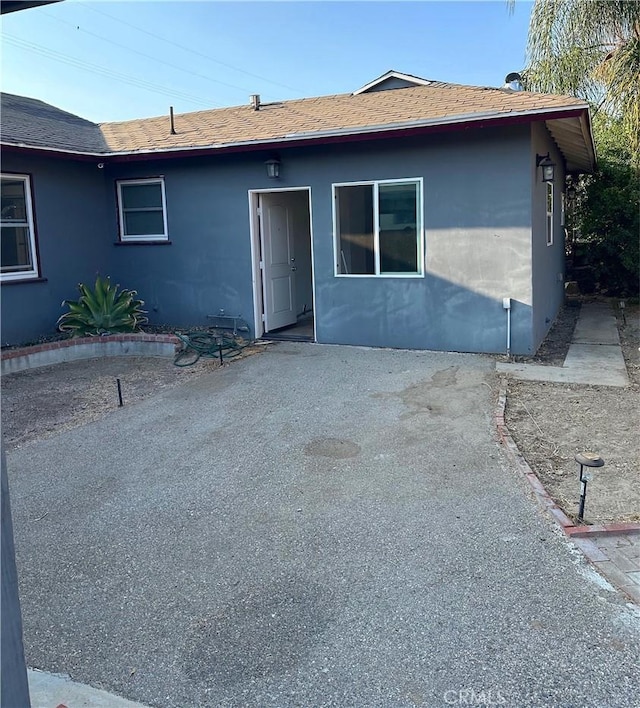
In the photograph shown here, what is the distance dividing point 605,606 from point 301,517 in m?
1.84

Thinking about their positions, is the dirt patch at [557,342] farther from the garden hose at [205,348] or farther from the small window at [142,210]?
the small window at [142,210]

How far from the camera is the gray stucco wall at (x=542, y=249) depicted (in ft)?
27.0

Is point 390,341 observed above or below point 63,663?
above

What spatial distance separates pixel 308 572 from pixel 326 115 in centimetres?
788

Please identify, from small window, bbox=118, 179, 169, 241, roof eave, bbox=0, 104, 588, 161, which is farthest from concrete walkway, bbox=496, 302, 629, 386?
small window, bbox=118, 179, 169, 241

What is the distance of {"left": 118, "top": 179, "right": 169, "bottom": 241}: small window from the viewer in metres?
10.5

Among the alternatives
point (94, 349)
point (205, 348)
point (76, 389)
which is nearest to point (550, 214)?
point (205, 348)

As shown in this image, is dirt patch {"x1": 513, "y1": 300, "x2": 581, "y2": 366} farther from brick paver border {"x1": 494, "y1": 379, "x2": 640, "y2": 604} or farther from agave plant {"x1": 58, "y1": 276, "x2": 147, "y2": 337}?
agave plant {"x1": 58, "y1": 276, "x2": 147, "y2": 337}

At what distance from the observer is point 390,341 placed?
29.5ft

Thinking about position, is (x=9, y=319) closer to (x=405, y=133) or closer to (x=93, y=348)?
(x=93, y=348)

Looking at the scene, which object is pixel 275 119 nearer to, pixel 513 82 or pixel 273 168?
pixel 273 168

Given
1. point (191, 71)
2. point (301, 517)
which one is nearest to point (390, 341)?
point (301, 517)

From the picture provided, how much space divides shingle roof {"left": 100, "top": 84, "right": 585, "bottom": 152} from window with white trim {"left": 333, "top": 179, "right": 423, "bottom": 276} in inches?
36.1

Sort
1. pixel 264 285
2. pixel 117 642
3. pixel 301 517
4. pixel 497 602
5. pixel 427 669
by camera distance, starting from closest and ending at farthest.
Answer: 1. pixel 427 669
2. pixel 117 642
3. pixel 497 602
4. pixel 301 517
5. pixel 264 285
